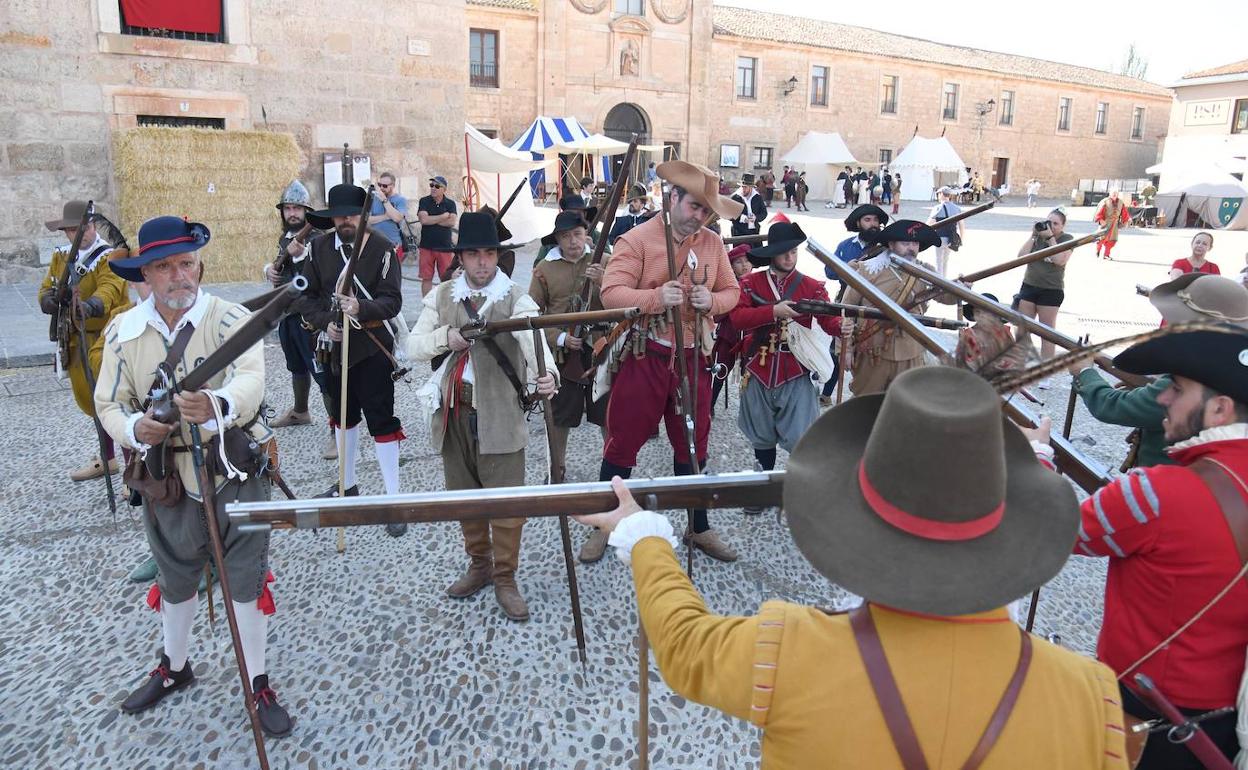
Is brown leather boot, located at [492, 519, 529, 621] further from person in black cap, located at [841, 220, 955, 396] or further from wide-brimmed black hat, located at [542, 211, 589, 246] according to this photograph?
person in black cap, located at [841, 220, 955, 396]

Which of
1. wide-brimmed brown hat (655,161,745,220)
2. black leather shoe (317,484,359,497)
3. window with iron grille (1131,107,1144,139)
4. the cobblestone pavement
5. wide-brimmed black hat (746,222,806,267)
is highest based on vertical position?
window with iron grille (1131,107,1144,139)

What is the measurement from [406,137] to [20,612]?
11.8 m

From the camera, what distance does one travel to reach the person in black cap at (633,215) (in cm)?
949

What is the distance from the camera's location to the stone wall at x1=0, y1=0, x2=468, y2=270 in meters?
11.4

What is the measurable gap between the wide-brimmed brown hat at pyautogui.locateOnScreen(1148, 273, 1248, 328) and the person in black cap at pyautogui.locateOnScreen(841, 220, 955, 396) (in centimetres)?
206

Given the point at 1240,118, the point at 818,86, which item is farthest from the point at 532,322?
the point at 1240,118

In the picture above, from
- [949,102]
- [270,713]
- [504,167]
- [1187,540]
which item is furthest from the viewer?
[949,102]

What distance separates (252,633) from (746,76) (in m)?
40.1

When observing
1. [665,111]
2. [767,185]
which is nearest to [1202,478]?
[767,185]

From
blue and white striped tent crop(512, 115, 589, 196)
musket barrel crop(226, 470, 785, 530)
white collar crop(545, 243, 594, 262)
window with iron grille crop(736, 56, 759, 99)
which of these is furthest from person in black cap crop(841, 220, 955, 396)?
window with iron grille crop(736, 56, 759, 99)

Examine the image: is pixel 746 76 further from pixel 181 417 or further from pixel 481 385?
pixel 181 417

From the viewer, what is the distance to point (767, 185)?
31.7 m

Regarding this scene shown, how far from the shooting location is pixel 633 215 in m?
10.6

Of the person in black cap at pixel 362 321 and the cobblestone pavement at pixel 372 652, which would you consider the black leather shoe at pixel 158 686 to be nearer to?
the cobblestone pavement at pixel 372 652
